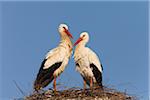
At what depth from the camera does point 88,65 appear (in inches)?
341

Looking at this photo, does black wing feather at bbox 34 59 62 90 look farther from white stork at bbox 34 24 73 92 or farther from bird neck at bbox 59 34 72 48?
bird neck at bbox 59 34 72 48

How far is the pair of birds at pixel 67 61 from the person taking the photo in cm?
853

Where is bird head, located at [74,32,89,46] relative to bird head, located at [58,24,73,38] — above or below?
below

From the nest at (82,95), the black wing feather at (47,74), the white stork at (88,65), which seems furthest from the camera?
the white stork at (88,65)

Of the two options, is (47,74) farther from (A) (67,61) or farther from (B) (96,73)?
(B) (96,73)

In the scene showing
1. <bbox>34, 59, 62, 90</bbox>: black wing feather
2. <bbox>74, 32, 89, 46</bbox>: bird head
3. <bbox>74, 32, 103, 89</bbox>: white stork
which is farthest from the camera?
<bbox>74, 32, 89, 46</bbox>: bird head

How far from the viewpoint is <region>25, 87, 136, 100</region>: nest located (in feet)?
24.2

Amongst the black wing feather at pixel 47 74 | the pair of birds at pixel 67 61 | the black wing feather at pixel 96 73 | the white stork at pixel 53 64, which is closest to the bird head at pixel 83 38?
the pair of birds at pixel 67 61

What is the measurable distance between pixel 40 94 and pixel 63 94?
36 centimetres

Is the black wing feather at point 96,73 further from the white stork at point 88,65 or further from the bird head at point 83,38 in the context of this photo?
the bird head at point 83,38

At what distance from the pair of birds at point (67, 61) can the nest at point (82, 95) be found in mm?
793

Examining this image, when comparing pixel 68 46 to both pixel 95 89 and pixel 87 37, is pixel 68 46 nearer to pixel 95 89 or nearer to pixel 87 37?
pixel 87 37

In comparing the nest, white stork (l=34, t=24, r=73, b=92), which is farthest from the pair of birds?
the nest

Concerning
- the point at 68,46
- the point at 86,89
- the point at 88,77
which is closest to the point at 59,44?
the point at 68,46
